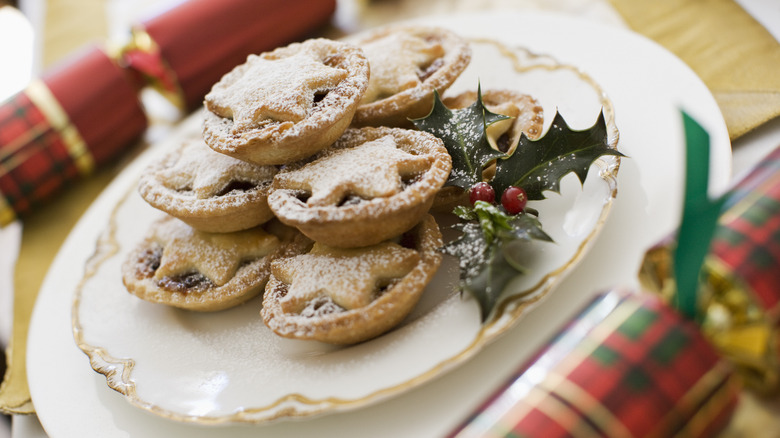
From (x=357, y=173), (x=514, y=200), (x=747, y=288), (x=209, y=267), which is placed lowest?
(x=209, y=267)

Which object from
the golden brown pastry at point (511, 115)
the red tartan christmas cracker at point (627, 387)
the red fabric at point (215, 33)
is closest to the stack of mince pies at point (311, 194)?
the golden brown pastry at point (511, 115)

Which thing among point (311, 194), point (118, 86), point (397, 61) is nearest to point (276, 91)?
point (311, 194)

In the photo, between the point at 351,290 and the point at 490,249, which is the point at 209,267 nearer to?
the point at 351,290

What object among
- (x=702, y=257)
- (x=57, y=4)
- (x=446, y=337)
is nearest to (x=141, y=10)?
(x=57, y=4)

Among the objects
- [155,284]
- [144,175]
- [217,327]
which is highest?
[144,175]

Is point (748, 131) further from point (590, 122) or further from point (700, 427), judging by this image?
point (700, 427)

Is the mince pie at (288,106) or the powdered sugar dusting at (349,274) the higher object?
the mince pie at (288,106)

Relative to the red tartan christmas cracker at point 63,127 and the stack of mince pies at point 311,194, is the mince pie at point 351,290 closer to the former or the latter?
the stack of mince pies at point 311,194
